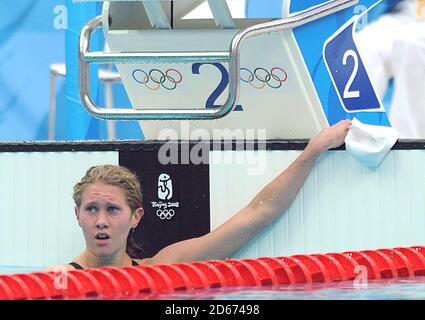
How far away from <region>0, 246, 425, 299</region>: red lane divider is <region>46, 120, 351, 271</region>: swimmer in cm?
16

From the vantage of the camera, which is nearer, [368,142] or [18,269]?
[368,142]

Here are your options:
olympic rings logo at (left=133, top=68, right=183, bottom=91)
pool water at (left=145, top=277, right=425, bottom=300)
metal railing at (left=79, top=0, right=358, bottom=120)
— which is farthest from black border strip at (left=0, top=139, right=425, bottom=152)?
pool water at (left=145, top=277, right=425, bottom=300)

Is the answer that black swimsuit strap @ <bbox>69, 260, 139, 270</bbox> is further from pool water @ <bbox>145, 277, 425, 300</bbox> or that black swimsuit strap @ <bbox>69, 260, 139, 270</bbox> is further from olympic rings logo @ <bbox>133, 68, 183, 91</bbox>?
olympic rings logo @ <bbox>133, 68, 183, 91</bbox>

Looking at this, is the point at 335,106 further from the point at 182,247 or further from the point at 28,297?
the point at 28,297

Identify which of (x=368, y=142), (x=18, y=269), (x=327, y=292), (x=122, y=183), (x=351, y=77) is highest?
(x=351, y=77)

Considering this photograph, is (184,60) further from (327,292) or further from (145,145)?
(327,292)

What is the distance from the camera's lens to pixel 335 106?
14.6 feet

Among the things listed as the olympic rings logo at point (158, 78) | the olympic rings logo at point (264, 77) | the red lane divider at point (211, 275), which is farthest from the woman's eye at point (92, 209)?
the olympic rings logo at point (264, 77)

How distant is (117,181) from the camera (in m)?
4.34

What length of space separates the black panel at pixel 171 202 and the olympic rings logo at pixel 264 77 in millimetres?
373

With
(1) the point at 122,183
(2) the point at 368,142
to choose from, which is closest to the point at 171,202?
(1) the point at 122,183

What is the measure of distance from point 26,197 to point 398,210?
55.5 inches

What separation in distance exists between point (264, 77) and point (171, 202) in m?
0.59
